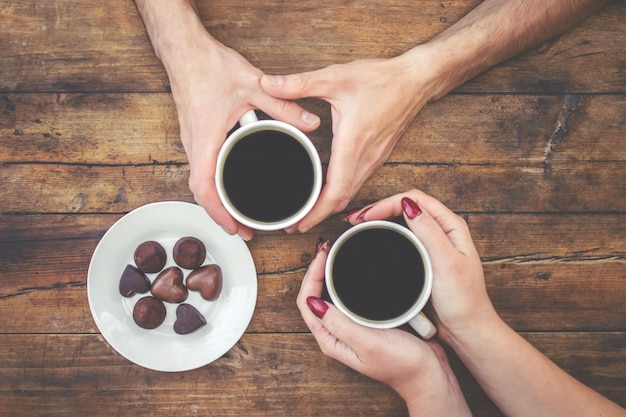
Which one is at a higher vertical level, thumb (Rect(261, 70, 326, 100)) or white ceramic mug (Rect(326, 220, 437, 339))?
thumb (Rect(261, 70, 326, 100))

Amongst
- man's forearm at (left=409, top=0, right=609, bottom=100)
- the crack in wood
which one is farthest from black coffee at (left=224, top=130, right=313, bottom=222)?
→ the crack in wood

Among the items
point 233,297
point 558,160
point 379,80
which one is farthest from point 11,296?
point 558,160

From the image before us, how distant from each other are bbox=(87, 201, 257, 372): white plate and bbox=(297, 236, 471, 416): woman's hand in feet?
0.56

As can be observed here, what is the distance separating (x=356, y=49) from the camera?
1.17 m

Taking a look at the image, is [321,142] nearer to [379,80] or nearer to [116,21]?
[379,80]

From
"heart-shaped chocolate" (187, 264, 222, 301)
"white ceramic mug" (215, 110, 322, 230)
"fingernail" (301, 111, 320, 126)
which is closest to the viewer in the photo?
"white ceramic mug" (215, 110, 322, 230)

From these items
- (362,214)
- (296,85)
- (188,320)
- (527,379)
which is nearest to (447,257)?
(362,214)

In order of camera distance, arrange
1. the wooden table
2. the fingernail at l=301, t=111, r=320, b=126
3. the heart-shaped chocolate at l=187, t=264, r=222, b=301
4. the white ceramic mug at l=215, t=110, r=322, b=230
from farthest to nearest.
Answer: the wooden table
the heart-shaped chocolate at l=187, t=264, r=222, b=301
the fingernail at l=301, t=111, r=320, b=126
the white ceramic mug at l=215, t=110, r=322, b=230

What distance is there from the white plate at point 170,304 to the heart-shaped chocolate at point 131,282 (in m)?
0.02

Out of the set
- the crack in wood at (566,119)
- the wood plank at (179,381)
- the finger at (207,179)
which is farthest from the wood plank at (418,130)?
the wood plank at (179,381)

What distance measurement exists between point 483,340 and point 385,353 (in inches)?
9.1

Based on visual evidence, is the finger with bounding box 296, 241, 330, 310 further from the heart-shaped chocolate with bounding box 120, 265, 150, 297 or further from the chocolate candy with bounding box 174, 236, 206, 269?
the heart-shaped chocolate with bounding box 120, 265, 150, 297

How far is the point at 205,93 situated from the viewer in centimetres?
96

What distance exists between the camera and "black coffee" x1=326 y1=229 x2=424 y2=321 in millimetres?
909
